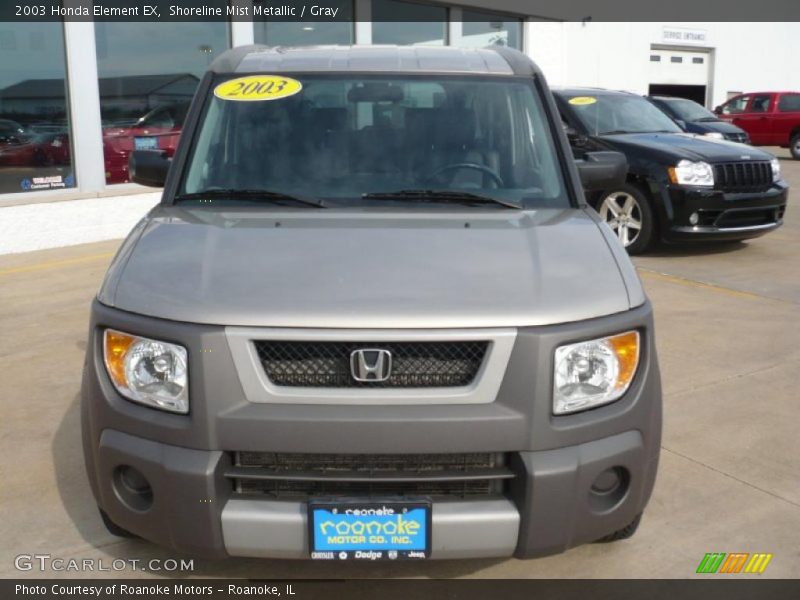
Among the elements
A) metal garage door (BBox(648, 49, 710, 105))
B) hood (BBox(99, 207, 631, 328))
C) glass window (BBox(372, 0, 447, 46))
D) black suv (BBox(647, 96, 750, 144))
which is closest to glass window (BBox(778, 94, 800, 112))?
metal garage door (BBox(648, 49, 710, 105))

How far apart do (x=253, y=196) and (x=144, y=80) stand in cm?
801

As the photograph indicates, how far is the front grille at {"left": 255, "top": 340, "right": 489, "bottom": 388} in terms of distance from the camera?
2.41 metres

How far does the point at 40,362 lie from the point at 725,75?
25626 mm

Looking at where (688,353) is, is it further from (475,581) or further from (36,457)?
(36,457)

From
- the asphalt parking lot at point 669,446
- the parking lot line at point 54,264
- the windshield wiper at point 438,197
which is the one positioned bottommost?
the parking lot line at point 54,264

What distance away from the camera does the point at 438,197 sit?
3.30 meters

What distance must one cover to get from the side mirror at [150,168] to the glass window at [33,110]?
6.28 meters

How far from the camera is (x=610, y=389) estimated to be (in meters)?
2.54

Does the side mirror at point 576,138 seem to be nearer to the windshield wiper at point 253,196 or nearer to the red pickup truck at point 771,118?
the windshield wiper at point 253,196

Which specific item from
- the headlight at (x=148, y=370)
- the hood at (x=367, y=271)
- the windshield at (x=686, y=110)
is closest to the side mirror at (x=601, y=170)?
the hood at (x=367, y=271)

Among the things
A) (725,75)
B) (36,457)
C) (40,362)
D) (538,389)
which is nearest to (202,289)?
(538,389)

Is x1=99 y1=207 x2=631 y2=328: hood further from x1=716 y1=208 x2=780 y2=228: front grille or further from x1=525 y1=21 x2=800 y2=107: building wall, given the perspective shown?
x1=525 y1=21 x2=800 y2=107: building wall

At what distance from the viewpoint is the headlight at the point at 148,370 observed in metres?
2.44

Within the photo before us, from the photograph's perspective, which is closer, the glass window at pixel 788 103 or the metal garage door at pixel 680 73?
the glass window at pixel 788 103
